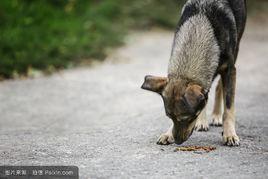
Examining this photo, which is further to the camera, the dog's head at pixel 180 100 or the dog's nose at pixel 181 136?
the dog's nose at pixel 181 136

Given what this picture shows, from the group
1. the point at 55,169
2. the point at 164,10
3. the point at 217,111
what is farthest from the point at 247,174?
the point at 164,10

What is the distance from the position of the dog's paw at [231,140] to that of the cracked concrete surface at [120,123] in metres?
0.10

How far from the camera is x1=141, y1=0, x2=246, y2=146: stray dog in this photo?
19.8 feet

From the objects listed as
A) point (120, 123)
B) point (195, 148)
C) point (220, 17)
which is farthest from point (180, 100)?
point (120, 123)

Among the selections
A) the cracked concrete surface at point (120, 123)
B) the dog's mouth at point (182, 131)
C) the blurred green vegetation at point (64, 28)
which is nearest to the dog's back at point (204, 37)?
the dog's mouth at point (182, 131)

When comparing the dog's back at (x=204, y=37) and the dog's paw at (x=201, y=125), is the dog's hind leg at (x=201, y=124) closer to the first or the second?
the dog's paw at (x=201, y=125)

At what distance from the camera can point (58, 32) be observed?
1413 centimetres

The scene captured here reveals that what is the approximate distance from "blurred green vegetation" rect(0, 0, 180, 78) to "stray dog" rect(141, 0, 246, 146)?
20.2 ft

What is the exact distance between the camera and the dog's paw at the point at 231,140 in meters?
6.57

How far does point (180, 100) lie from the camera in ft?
19.5

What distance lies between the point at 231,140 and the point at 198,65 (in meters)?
0.97

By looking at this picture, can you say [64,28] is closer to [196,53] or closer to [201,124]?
[201,124]

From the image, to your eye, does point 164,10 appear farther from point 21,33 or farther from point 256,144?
point 256,144

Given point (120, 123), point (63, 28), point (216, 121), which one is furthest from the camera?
point (63, 28)
